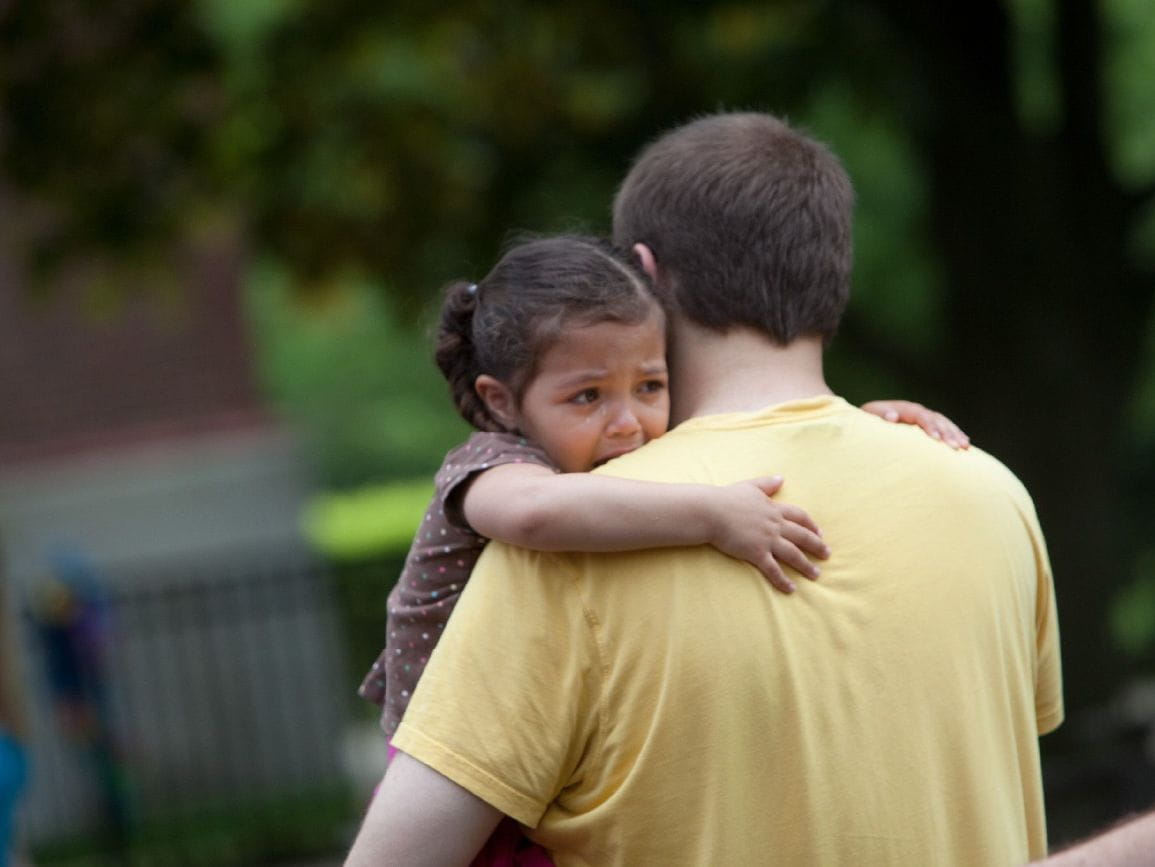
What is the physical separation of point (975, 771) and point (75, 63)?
769cm

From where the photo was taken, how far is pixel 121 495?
1289cm

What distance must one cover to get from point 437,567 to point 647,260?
0.49 metres

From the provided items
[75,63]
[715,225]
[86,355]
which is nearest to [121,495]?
[86,355]

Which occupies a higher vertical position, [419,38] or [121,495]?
[419,38]

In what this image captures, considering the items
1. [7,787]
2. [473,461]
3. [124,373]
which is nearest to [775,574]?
[473,461]

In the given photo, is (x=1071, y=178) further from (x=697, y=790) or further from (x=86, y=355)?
(x=86, y=355)

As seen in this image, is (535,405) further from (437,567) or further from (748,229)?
(748,229)

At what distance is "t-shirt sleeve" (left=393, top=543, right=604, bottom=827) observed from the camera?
5.99ft

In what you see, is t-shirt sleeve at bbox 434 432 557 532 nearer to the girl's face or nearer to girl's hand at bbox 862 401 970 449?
the girl's face

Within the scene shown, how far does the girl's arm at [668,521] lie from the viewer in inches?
71.3

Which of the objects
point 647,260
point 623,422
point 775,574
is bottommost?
point 775,574

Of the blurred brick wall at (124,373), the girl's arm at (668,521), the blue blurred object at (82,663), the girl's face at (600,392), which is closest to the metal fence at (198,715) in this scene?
the blue blurred object at (82,663)

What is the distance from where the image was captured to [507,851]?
1930 millimetres

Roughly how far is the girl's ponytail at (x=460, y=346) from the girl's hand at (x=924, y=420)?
554 mm
